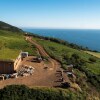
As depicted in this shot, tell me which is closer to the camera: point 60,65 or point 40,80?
point 40,80

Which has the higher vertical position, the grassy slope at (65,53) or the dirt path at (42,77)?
the dirt path at (42,77)

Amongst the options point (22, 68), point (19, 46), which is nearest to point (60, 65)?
point (22, 68)

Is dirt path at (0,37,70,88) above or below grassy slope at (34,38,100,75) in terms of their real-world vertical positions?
above

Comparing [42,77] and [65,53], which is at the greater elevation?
[42,77]

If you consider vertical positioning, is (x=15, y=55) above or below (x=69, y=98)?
above

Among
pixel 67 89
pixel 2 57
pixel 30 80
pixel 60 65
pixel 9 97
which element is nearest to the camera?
pixel 9 97

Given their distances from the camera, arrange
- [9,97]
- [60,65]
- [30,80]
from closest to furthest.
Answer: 1. [9,97]
2. [30,80]
3. [60,65]

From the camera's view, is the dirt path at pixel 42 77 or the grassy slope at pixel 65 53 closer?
the dirt path at pixel 42 77

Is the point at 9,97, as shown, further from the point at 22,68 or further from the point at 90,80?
the point at 90,80

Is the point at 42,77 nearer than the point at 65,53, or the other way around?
the point at 42,77

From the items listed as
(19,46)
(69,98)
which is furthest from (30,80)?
(19,46)

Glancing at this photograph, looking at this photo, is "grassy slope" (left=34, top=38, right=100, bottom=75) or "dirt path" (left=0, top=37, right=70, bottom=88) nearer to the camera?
"dirt path" (left=0, top=37, right=70, bottom=88)
